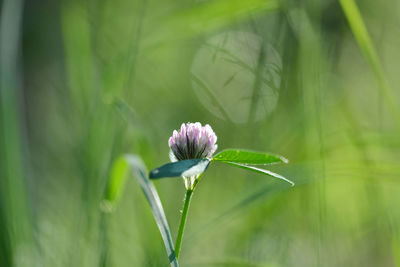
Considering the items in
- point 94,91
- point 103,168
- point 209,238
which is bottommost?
point 209,238

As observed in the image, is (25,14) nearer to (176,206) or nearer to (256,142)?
(176,206)

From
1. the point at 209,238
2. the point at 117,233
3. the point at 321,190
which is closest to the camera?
the point at 321,190

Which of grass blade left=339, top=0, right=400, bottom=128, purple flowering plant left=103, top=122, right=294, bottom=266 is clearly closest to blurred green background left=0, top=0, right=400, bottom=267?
grass blade left=339, top=0, right=400, bottom=128

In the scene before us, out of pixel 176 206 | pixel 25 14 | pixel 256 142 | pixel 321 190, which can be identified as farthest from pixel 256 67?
pixel 25 14

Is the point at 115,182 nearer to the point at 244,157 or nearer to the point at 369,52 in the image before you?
the point at 244,157

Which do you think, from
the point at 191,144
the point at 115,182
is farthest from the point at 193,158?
→ the point at 115,182

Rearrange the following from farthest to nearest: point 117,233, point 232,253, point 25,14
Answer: point 25,14 → point 117,233 → point 232,253
